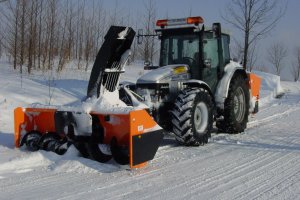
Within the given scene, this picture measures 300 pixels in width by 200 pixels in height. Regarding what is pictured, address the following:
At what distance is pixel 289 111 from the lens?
39.9 ft

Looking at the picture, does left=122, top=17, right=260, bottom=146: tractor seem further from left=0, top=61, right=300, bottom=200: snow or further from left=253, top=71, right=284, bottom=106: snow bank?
left=253, top=71, right=284, bottom=106: snow bank

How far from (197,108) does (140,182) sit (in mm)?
2575

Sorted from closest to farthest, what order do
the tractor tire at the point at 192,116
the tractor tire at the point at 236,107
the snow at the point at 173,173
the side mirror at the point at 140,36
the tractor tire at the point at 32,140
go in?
the snow at the point at 173,173, the tractor tire at the point at 32,140, the tractor tire at the point at 192,116, the side mirror at the point at 140,36, the tractor tire at the point at 236,107

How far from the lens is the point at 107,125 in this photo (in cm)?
568

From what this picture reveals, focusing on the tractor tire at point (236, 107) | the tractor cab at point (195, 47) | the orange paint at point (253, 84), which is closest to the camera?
the tractor cab at point (195, 47)

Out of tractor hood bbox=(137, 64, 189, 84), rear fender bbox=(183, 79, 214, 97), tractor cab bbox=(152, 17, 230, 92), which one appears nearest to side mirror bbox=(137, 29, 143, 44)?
tractor cab bbox=(152, 17, 230, 92)

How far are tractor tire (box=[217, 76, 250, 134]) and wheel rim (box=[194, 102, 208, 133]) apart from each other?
3.63ft

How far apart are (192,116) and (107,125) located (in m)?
1.58

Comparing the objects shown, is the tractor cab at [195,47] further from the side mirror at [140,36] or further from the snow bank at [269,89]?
the snow bank at [269,89]

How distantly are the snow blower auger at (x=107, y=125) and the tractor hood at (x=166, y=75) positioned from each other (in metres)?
1.09

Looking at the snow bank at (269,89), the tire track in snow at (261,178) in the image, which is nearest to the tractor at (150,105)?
the tire track in snow at (261,178)

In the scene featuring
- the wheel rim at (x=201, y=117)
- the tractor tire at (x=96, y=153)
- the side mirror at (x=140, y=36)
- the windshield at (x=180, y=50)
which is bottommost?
the tractor tire at (x=96, y=153)

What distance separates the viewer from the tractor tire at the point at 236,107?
8117 mm

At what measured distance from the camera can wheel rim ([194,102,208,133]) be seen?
7023mm
